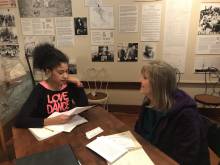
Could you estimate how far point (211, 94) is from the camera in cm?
299

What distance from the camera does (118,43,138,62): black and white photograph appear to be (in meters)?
2.90

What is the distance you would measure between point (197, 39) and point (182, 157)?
6.43ft

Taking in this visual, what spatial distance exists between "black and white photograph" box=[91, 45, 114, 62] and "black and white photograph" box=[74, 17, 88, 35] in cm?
25

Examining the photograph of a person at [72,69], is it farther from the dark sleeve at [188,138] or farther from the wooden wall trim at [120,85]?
the dark sleeve at [188,138]

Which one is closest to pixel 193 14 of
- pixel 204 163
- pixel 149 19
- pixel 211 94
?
pixel 149 19

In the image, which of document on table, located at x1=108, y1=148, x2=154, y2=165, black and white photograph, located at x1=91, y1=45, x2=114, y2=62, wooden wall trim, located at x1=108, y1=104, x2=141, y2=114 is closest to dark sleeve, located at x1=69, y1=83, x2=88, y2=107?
document on table, located at x1=108, y1=148, x2=154, y2=165

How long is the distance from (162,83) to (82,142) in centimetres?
57

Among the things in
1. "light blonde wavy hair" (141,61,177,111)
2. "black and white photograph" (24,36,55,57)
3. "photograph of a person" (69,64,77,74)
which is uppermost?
"black and white photograph" (24,36,55,57)

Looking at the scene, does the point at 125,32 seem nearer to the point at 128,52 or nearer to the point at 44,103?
the point at 128,52

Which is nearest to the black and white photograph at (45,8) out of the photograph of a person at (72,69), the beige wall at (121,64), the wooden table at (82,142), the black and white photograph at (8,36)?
the beige wall at (121,64)

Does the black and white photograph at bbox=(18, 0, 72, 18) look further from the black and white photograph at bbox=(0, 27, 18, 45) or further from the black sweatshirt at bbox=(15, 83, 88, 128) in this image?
the black sweatshirt at bbox=(15, 83, 88, 128)

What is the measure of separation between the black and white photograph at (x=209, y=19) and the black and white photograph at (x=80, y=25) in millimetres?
1451

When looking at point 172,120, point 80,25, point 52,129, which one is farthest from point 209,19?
point 52,129

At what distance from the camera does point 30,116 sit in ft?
4.80
